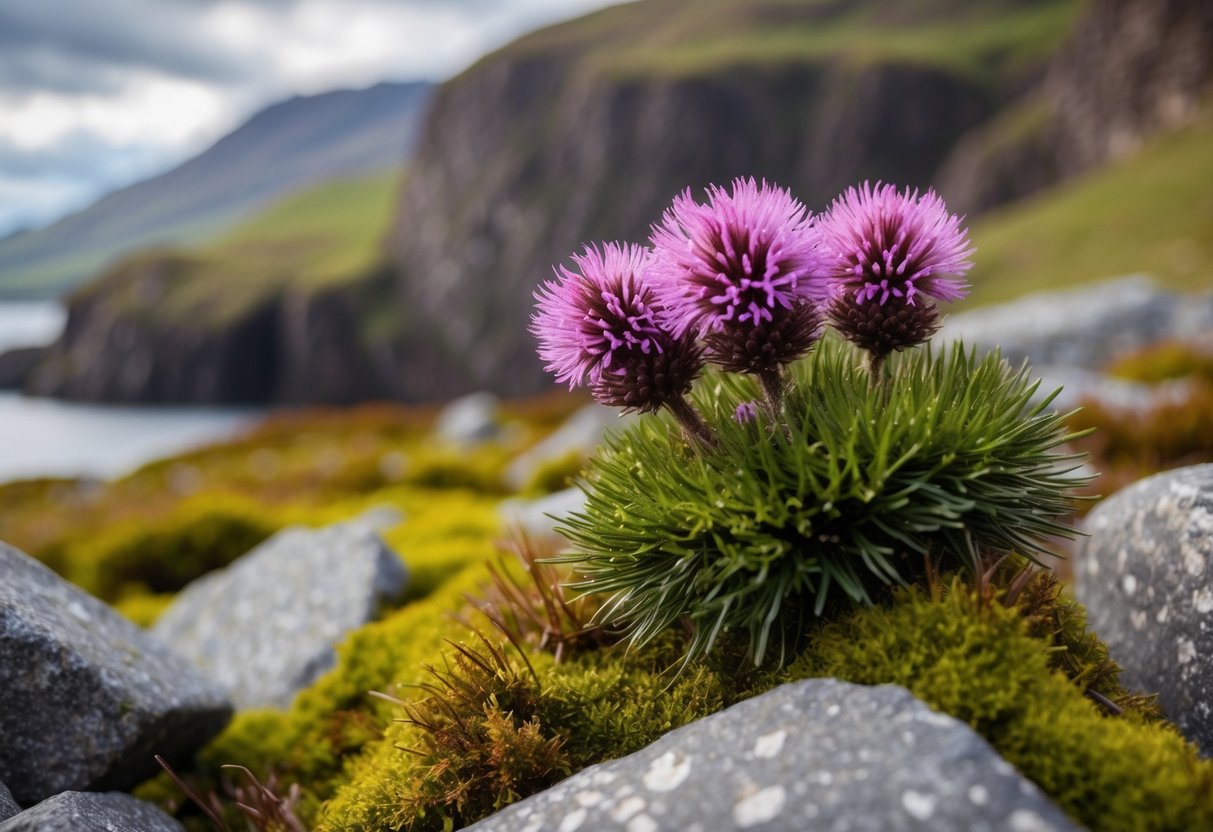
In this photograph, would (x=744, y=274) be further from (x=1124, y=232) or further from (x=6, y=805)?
(x=1124, y=232)

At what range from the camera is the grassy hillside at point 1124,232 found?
39906mm

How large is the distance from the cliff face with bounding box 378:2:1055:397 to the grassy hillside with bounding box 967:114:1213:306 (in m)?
65.5

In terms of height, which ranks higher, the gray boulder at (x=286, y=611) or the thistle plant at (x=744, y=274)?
the thistle plant at (x=744, y=274)

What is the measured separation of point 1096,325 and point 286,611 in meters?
18.3

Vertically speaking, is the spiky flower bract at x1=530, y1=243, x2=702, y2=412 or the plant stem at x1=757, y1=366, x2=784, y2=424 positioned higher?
the spiky flower bract at x1=530, y1=243, x2=702, y2=412

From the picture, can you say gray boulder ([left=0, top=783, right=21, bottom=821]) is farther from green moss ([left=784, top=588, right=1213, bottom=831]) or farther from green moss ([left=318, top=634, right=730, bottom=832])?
green moss ([left=784, top=588, right=1213, bottom=831])

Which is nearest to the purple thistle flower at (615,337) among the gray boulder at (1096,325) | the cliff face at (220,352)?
the gray boulder at (1096,325)

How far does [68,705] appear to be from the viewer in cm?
392

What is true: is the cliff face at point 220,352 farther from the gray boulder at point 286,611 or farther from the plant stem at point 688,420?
the plant stem at point 688,420

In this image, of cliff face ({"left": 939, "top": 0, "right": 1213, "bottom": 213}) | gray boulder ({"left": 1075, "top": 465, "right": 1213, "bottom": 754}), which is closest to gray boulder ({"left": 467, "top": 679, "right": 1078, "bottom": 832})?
gray boulder ({"left": 1075, "top": 465, "right": 1213, "bottom": 754})

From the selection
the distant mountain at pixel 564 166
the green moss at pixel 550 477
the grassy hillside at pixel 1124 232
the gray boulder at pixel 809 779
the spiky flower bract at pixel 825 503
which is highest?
the distant mountain at pixel 564 166

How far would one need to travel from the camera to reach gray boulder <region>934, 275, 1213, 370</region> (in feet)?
57.2

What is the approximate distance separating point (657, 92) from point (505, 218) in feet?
113

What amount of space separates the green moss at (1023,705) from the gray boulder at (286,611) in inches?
154
